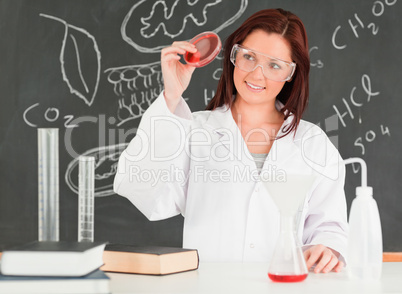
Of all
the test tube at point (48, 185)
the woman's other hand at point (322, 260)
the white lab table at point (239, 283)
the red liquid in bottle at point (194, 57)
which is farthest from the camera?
the red liquid in bottle at point (194, 57)

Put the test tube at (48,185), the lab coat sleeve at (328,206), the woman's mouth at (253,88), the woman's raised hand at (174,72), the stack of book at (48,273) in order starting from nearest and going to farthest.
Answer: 1. the stack of book at (48,273)
2. the test tube at (48,185)
3. the woman's raised hand at (174,72)
4. the lab coat sleeve at (328,206)
5. the woman's mouth at (253,88)

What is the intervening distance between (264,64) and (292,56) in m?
0.16

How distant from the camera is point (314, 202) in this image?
6.40 feet

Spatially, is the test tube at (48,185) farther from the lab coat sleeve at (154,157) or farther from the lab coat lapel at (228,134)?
the lab coat lapel at (228,134)

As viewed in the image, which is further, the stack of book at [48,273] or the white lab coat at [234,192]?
the white lab coat at [234,192]

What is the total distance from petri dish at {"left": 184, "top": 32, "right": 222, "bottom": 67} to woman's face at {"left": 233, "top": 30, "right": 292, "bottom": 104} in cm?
31

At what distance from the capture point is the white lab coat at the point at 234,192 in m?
1.90

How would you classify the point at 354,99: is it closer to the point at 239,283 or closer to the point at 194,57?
the point at 194,57

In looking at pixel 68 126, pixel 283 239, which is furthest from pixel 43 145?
pixel 68 126

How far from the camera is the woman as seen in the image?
6.26 feet

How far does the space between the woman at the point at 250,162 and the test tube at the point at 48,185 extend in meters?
0.49

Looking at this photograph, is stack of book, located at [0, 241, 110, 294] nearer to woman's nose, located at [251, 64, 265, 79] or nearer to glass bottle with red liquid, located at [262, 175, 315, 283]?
glass bottle with red liquid, located at [262, 175, 315, 283]

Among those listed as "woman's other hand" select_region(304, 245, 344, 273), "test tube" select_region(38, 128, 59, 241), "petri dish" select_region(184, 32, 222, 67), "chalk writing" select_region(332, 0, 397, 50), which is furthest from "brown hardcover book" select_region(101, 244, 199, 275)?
"chalk writing" select_region(332, 0, 397, 50)

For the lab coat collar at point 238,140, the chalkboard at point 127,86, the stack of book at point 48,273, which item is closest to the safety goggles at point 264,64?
the lab coat collar at point 238,140
